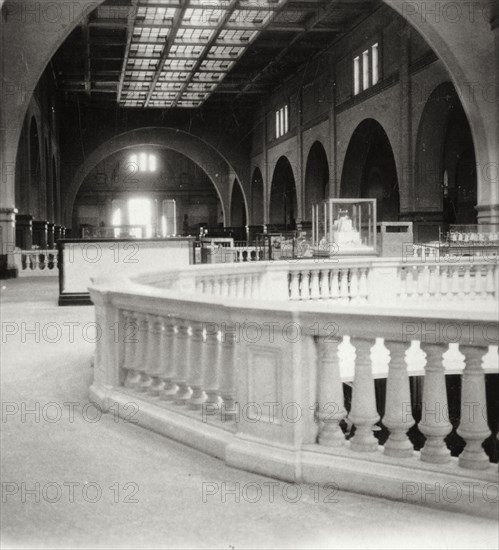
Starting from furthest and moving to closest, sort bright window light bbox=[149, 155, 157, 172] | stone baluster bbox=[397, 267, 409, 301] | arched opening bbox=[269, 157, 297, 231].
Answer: bright window light bbox=[149, 155, 157, 172], arched opening bbox=[269, 157, 297, 231], stone baluster bbox=[397, 267, 409, 301]

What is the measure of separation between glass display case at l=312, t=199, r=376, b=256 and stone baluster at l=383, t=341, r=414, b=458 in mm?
10169

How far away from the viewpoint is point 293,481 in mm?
3311

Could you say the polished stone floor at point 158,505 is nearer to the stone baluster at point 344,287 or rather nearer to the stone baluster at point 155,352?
the stone baluster at point 155,352

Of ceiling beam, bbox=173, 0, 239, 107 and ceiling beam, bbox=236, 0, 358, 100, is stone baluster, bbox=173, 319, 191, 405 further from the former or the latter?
ceiling beam, bbox=236, 0, 358, 100

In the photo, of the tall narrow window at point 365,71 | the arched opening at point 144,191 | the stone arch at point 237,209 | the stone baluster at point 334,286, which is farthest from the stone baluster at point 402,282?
the arched opening at point 144,191

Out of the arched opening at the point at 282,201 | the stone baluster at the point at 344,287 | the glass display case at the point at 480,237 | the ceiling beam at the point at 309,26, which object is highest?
the ceiling beam at the point at 309,26

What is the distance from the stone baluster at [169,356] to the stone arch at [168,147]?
1213 inches

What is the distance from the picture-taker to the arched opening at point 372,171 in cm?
2316

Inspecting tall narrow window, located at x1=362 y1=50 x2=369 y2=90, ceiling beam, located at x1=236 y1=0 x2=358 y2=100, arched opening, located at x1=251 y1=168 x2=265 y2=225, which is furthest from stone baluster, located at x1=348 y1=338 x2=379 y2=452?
arched opening, located at x1=251 y1=168 x2=265 y2=225

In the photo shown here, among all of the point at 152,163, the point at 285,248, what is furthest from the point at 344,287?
the point at 152,163

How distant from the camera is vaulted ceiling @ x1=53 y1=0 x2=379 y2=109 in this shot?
2012 centimetres

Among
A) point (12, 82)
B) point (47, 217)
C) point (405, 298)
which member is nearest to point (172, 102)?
point (47, 217)

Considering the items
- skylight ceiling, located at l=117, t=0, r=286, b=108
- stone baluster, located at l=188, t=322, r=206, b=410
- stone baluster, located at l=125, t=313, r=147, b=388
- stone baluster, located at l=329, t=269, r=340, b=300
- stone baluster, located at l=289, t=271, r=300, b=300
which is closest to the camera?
stone baluster, located at l=188, t=322, r=206, b=410

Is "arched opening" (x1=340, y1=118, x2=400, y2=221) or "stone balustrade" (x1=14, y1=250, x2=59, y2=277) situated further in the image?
"arched opening" (x1=340, y1=118, x2=400, y2=221)
